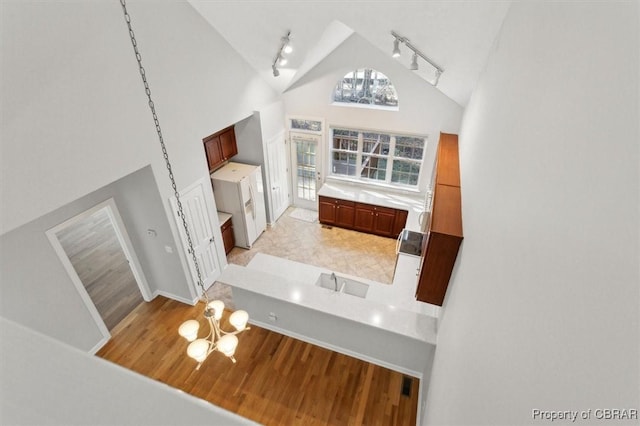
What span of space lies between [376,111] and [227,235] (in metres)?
3.64

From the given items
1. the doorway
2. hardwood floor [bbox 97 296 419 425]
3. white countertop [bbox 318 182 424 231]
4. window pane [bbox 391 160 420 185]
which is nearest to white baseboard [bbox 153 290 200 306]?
the doorway

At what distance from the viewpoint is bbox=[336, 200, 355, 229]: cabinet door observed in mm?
6520

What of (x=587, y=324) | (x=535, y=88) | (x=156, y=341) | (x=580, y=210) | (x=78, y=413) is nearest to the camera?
(x=78, y=413)

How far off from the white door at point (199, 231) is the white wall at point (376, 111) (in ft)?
9.11

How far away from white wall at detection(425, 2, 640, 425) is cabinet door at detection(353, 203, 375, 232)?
184 inches

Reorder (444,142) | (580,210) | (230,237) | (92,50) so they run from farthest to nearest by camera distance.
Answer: (230,237) < (444,142) < (92,50) < (580,210)

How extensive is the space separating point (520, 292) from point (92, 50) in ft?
11.9

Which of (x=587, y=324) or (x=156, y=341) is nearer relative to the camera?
(x=587, y=324)

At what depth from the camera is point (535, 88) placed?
131cm

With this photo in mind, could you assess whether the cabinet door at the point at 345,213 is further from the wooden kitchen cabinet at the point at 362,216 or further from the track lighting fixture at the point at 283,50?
the track lighting fixture at the point at 283,50

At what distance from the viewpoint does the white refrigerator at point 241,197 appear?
5.62m

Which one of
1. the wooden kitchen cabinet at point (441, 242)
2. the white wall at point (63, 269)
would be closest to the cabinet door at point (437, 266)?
the wooden kitchen cabinet at point (441, 242)

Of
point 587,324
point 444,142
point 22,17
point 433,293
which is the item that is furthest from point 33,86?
point 444,142

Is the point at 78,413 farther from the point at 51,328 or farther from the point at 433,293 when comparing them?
the point at 51,328
